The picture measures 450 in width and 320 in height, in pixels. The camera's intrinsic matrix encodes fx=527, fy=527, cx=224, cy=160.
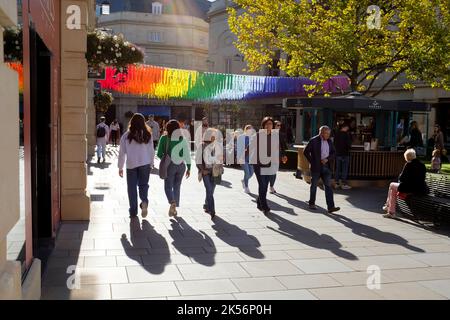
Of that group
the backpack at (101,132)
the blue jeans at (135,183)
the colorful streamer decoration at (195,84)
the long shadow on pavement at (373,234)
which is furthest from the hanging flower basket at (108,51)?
the backpack at (101,132)

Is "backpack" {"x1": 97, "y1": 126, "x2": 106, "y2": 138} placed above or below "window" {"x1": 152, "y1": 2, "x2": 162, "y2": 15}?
below

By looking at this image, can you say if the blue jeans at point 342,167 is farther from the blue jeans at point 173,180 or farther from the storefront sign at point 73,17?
the storefront sign at point 73,17

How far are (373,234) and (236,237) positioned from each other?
82.1 inches

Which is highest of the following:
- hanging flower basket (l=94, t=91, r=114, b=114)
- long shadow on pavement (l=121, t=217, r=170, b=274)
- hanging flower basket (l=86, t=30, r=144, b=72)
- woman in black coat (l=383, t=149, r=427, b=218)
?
hanging flower basket (l=86, t=30, r=144, b=72)

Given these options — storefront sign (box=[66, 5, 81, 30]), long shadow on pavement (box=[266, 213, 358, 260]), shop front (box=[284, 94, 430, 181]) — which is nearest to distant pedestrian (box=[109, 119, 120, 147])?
shop front (box=[284, 94, 430, 181])

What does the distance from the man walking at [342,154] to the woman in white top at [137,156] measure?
5.81m

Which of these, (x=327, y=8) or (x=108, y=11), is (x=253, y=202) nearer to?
(x=327, y=8)

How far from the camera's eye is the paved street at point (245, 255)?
5043 millimetres

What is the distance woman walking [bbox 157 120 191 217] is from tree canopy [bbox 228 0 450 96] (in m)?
9.76

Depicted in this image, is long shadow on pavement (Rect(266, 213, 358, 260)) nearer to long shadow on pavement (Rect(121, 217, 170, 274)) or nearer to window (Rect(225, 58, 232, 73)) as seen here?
long shadow on pavement (Rect(121, 217, 170, 274))

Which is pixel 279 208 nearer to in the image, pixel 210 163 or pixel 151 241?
pixel 210 163

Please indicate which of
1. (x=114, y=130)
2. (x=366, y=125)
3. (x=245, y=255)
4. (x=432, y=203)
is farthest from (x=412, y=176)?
(x=114, y=130)

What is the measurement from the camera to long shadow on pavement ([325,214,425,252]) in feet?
23.9

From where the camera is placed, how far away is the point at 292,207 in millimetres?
10008
